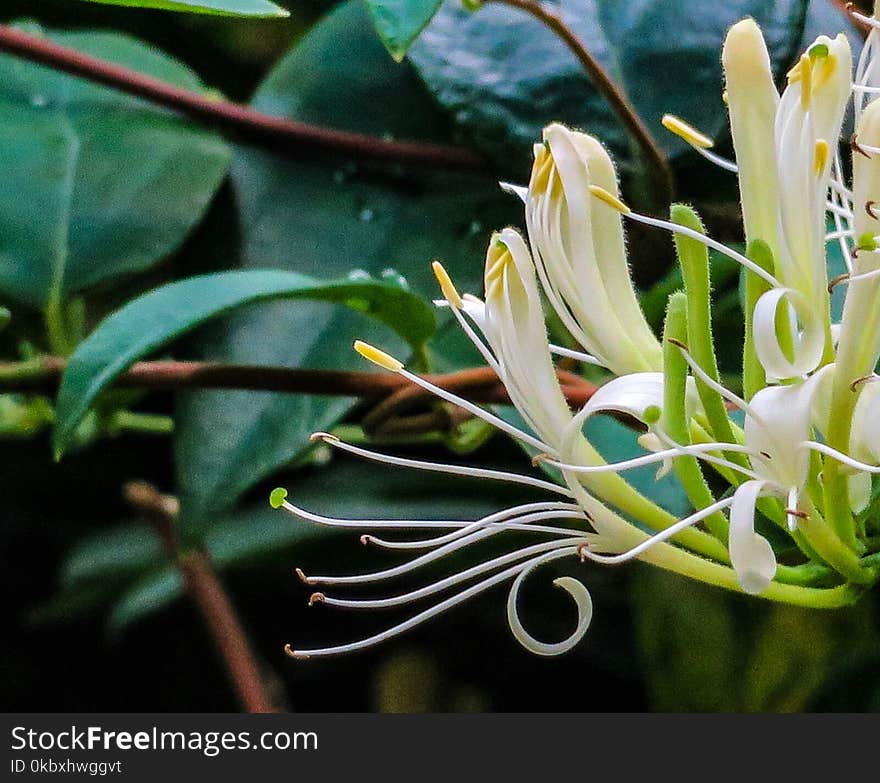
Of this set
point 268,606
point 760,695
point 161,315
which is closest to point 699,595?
point 760,695

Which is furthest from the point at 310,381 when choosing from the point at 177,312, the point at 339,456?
the point at 339,456

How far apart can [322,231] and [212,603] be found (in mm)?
224

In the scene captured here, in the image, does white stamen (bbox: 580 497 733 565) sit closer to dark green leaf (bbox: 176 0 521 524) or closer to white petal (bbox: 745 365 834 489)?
white petal (bbox: 745 365 834 489)

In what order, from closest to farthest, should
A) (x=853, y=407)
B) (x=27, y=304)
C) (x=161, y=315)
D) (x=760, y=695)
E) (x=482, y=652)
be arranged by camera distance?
(x=853, y=407), (x=161, y=315), (x=27, y=304), (x=760, y=695), (x=482, y=652)

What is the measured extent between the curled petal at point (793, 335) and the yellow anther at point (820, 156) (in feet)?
0.10

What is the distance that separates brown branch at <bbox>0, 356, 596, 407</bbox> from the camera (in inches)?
16.5

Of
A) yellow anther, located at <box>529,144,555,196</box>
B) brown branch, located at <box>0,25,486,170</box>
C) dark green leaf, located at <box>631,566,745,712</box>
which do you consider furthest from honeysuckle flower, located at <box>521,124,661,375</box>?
dark green leaf, located at <box>631,566,745,712</box>

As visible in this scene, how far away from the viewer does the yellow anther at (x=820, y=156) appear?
0.27 metres

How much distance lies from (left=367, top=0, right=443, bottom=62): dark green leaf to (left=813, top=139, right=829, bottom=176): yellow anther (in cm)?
13

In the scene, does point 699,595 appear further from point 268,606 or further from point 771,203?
point 771,203

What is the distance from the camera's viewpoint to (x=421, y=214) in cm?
54

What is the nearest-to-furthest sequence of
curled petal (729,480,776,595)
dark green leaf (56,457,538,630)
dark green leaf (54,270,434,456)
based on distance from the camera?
1. curled petal (729,480,776,595)
2. dark green leaf (54,270,434,456)
3. dark green leaf (56,457,538,630)

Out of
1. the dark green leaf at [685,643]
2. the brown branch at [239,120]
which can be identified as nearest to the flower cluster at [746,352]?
the brown branch at [239,120]

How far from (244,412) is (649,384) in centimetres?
23
